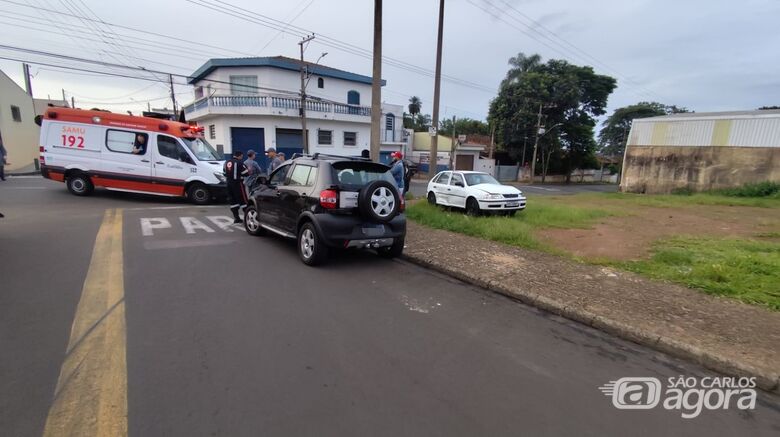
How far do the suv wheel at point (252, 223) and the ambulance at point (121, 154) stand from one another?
197 inches

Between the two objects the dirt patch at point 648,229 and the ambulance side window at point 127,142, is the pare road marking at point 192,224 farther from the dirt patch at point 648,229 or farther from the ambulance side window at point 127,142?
the dirt patch at point 648,229

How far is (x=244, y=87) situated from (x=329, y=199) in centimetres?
2410

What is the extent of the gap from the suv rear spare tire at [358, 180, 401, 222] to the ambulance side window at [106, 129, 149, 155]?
962cm

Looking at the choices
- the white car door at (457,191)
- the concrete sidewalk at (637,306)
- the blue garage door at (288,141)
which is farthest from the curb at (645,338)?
the blue garage door at (288,141)

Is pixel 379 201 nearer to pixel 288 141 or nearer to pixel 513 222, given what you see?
pixel 513 222

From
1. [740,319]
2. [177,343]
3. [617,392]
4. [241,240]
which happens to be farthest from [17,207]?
[740,319]

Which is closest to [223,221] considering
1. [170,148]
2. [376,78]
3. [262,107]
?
[170,148]

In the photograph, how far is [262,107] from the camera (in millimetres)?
24172

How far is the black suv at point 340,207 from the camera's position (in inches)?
222

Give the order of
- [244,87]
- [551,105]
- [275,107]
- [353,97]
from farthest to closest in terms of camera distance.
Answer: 1. [551,105]
2. [353,97]
3. [244,87]
4. [275,107]

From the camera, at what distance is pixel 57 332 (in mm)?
3414

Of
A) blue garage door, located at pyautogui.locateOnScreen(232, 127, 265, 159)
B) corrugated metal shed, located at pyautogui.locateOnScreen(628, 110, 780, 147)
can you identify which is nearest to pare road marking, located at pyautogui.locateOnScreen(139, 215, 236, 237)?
blue garage door, located at pyautogui.locateOnScreen(232, 127, 265, 159)

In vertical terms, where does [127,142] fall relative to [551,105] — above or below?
below

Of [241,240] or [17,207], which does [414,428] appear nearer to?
[241,240]
